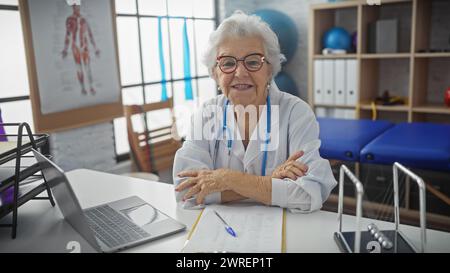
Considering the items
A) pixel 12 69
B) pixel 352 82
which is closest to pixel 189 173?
pixel 12 69

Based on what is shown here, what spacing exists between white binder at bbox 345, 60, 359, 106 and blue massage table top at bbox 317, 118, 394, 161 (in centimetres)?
67

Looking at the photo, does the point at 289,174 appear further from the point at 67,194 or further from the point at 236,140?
the point at 67,194

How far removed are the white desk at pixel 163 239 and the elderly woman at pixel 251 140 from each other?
0.06 metres

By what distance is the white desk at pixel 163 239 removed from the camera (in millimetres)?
808

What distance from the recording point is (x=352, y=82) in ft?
10.3

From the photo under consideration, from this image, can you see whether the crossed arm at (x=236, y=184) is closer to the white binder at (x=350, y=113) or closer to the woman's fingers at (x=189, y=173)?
the woman's fingers at (x=189, y=173)

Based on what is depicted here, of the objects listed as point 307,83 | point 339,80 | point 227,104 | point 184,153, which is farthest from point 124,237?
point 307,83

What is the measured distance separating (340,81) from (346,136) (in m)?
1.11

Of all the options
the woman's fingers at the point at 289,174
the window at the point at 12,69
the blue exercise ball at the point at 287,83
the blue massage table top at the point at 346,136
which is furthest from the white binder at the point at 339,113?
the woman's fingers at the point at 289,174

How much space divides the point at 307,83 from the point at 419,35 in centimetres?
104

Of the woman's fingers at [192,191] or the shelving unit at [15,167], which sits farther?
the woman's fingers at [192,191]

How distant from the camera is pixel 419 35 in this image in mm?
2975

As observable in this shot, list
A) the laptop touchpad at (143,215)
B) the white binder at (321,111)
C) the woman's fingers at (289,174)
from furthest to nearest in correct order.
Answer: the white binder at (321,111)
the woman's fingers at (289,174)
the laptop touchpad at (143,215)

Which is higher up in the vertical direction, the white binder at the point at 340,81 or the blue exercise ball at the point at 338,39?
the blue exercise ball at the point at 338,39
